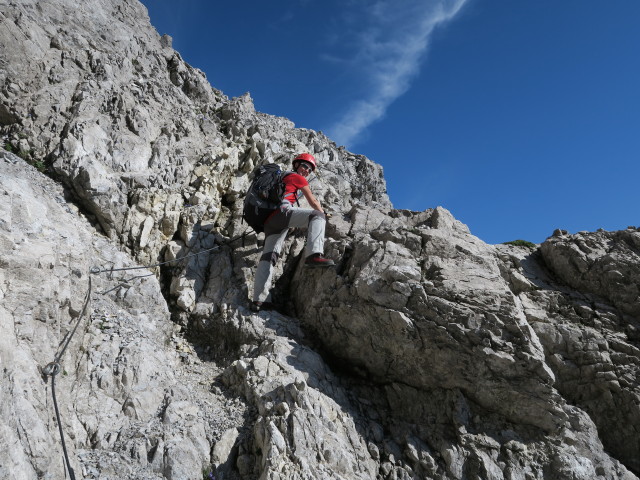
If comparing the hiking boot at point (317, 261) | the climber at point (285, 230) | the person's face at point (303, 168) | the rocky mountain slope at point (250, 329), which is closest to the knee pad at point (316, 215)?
the climber at point (285, 230)

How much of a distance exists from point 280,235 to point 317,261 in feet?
5.24

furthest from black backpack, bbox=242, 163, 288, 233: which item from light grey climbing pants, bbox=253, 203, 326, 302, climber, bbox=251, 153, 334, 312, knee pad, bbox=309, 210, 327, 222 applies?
knee pad, bbox=309, 210, 327, 222

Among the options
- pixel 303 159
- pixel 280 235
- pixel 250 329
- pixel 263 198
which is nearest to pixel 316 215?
pixel 280 235

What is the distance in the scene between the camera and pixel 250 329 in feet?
38.2

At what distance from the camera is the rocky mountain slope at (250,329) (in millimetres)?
7730

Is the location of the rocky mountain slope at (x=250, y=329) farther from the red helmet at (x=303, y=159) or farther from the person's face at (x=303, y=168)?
the red helmet at (x=303, y=159)

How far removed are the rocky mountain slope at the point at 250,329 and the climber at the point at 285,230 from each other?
67 centimetres

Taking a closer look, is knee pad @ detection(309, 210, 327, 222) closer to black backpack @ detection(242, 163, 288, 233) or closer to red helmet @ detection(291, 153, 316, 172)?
black backpack @ detection(242, 163, 288, 233)

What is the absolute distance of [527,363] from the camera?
32.1 ft

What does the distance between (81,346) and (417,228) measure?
1024 cm

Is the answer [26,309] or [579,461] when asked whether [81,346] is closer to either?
[26,309]

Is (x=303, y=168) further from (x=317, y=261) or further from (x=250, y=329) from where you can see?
(x=250, y=329)

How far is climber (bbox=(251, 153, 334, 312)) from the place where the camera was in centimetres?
1230

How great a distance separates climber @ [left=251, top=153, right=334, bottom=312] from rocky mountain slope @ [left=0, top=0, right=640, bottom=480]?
671 millimetres
